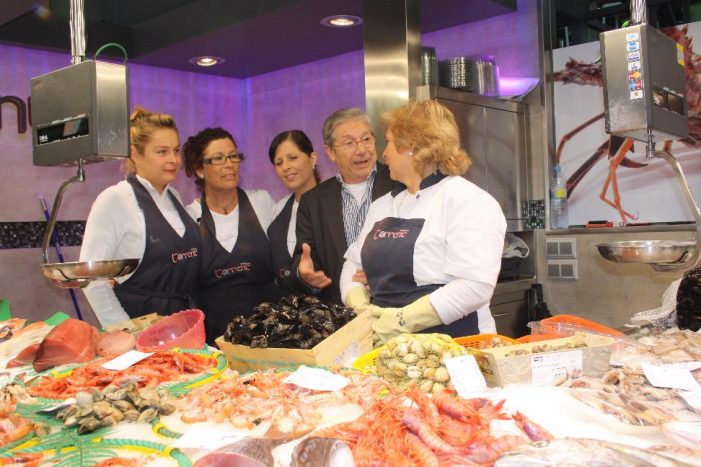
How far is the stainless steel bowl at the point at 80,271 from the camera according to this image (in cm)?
224

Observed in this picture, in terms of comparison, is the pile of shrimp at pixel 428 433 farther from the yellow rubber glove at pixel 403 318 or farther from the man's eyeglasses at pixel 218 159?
the man's eyeglasses at pixel 218 159

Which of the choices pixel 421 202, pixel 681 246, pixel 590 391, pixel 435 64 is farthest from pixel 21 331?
pixel 435 64

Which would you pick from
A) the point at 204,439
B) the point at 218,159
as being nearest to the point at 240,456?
the point at 204,439

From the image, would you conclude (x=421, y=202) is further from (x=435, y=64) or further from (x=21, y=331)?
(x=435, y=64)

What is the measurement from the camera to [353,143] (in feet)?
11.8

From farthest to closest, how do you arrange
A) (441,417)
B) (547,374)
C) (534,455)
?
(547,374) → (441,417) → (534,455)

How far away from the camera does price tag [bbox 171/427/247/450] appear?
1.38m

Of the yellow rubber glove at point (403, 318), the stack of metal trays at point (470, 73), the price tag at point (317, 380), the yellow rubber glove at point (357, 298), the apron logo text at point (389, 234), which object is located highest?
the stack of metal trays at point (470, 73)

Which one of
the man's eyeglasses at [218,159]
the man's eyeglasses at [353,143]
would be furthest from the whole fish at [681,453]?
the man's eyeglasses at [218,159]

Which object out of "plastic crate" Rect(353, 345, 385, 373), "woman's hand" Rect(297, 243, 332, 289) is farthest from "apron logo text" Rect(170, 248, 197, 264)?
"plastic crate" Rect(353, 345, 385, 373)

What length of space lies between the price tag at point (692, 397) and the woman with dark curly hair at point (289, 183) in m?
2.67

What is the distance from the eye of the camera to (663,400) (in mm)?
1643

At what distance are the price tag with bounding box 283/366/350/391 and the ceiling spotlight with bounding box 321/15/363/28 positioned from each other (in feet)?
12.5

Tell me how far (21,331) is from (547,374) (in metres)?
2.30
